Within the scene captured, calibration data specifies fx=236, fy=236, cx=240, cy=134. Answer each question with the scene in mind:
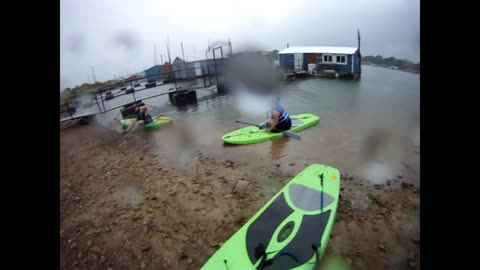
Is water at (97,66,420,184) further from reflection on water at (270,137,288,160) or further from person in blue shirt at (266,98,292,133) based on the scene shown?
person in blue shirt at (266,98,292,133)

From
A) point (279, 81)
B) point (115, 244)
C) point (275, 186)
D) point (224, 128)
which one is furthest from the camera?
point (224, 128)

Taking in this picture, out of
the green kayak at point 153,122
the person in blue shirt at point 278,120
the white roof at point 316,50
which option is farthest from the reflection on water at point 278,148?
the green kayak at point 153,122

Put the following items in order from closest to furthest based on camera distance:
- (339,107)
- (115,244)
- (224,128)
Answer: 1. (115,244)
2. (224,128)
3. (339,107)

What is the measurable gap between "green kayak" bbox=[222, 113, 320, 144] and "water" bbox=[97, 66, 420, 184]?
11 cm

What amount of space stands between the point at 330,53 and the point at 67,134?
21.0 feet

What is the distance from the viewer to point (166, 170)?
369 centimetres

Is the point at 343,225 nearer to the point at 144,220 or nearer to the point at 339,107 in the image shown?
the point at 144,220

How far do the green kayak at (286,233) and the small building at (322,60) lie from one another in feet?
9.85

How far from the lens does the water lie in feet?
12.5

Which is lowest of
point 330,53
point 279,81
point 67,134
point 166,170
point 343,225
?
point 343,225

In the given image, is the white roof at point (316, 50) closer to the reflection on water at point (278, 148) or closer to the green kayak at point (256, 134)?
the green kayak at point (256, 134)

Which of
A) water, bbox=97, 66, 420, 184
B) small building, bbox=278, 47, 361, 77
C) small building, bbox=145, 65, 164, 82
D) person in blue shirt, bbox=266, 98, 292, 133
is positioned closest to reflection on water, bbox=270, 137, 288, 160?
water, bbox=97, 66, 420, 184

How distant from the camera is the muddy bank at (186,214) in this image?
223 cm
